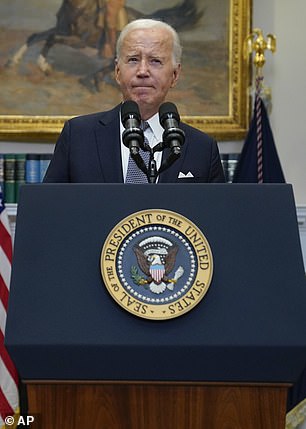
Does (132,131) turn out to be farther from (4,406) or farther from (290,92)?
(290,92)

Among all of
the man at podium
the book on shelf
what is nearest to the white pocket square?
the man at podium

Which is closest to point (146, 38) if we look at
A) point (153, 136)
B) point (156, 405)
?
point (153, 136)

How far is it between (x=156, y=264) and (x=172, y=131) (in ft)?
1.66

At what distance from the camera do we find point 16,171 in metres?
5.89

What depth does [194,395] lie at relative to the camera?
2049mm

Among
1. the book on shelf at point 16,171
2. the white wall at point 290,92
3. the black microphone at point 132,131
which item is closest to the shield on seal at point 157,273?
the black microphone at point 132,131

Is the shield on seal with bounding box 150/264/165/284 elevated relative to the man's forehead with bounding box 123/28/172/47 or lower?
lower

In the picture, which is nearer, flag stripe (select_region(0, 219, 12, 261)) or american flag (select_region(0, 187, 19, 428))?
american flag (select_region(0, 187, 19, 428))

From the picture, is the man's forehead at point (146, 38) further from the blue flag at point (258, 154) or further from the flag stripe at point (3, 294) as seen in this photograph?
the blue flag at point (258, 154)

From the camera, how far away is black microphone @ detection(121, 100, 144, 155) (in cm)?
235

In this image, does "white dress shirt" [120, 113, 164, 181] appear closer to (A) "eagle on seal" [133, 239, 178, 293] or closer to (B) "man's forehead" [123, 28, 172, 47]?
(B) "man's forehead" [123, 28, 172, 47]

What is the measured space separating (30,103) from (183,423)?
4322mm

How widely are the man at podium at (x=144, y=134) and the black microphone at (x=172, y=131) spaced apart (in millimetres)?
420

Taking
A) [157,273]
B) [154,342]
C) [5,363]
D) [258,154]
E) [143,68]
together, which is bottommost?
[154,342]
